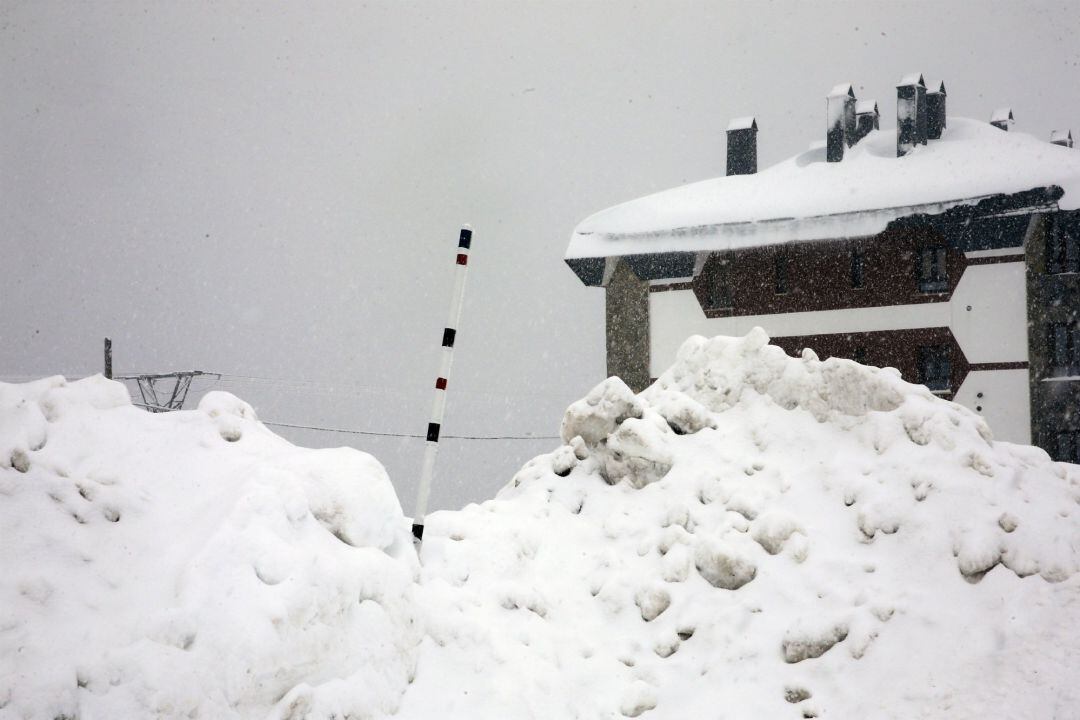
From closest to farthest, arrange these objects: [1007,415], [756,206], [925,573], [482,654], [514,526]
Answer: [482,654] < [925,573] < [514,526] < [1007,415] < [756,206]

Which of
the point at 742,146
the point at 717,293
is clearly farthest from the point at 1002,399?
the point at 742,146

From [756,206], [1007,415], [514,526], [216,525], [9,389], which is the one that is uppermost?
[756,206]

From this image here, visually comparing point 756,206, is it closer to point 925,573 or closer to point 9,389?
point 925,573

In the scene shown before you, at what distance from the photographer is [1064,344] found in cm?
2709

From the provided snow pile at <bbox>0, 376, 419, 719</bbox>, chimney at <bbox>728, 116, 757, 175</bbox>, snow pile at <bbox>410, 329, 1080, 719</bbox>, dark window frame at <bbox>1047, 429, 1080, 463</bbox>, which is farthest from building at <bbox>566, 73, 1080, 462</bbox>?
snow pile at <bbox>0, 376, 419, 719</bbox>

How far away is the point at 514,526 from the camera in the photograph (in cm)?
741

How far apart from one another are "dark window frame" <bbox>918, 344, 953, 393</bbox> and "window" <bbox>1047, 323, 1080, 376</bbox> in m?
2.78

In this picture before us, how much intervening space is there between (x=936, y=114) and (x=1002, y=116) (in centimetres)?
335

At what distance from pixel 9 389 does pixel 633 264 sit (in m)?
26.0

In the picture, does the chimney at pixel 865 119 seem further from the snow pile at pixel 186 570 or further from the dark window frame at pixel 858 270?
the snow pile at pixel 186 570

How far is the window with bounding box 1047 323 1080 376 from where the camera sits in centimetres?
2688

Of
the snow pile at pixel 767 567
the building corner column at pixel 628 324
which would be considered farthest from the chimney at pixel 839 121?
the snow pile at pixel 767 567

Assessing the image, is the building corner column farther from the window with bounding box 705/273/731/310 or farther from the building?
the window with bounding box 705/273/731/310

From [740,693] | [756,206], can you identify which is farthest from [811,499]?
[756,206]
